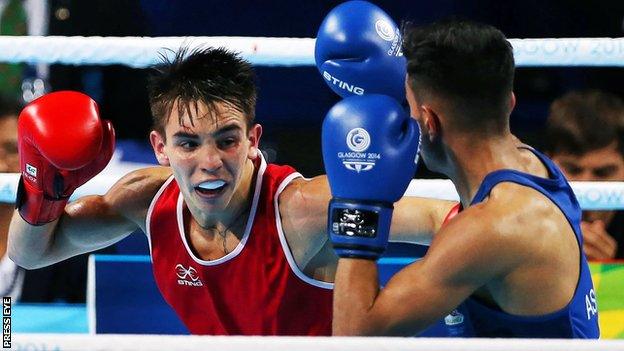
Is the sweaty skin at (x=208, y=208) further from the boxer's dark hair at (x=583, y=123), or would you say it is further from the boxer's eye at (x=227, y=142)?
the boxer's dark hair at (x=583, y=123)

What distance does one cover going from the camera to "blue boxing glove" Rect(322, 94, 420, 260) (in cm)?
184

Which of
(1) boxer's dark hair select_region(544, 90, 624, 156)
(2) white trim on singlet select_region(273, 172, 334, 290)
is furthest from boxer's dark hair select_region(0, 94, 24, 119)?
(1) boxer's dark hair select_region(544, 90, 624, 156)

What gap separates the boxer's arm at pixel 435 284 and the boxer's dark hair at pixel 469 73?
9.0 inches

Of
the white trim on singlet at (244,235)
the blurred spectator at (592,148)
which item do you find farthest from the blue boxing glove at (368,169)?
the blurred spectator at (592,148)

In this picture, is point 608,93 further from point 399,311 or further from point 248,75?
point 399,311

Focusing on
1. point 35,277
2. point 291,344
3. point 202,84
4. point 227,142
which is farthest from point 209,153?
point 35,277

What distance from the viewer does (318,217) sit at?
2.24m

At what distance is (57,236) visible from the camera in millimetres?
2506

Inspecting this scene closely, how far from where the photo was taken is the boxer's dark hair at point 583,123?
3424 mm

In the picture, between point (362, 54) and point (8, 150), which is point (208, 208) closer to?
point (362, 54)

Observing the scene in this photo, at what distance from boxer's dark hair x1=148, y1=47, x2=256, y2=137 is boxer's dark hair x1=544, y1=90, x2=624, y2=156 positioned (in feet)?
4.83

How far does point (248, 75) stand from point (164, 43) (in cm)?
51

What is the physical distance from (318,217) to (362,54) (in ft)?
1.28

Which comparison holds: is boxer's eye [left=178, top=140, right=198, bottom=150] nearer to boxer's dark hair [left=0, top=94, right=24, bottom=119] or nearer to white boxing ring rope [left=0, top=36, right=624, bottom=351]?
white boxing ring rope [left=0, top=36, right=624, bottom=351]
